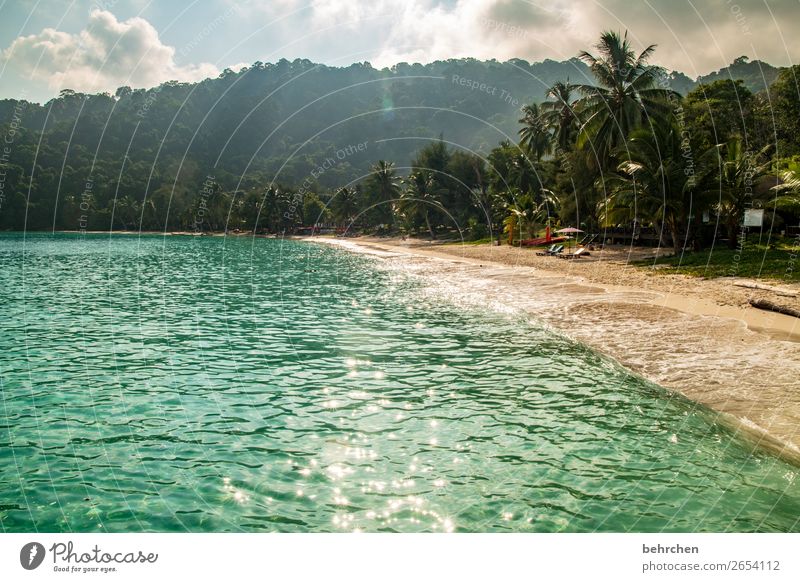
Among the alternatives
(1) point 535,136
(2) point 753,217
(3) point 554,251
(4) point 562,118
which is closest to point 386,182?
(1) point 535,136

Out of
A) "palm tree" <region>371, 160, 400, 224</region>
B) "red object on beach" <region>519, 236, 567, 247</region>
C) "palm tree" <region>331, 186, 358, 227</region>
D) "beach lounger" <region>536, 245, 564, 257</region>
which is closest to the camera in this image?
"beach lounger" <region>536, 245, 564, 257</region>

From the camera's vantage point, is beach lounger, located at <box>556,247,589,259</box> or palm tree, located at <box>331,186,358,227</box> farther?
palm tree, located at <box>331,186,358,227</box>

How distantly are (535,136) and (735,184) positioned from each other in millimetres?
45365

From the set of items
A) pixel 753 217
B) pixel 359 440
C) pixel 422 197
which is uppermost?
pixel 422 197

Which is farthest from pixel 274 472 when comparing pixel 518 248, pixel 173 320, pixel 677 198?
pixel 518 248

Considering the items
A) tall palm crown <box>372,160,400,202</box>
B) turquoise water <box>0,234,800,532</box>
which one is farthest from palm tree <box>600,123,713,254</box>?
tall palm crown <box>372,160,400,202</box>

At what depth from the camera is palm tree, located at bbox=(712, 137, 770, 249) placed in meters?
36.4

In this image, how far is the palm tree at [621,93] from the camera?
4803 cm

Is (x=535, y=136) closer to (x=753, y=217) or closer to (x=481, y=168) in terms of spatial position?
(x=481, y=168)

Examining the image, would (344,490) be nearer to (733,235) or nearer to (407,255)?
(733,235)

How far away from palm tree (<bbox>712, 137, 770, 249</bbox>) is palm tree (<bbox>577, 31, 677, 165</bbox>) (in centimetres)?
1041

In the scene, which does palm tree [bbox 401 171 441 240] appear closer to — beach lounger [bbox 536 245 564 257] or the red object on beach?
the red object on beach

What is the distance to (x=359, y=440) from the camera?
10.3 m

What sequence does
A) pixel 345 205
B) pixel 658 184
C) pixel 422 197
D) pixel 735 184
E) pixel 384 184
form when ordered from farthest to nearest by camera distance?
pixel 345 205, pixel 384 184, pixel 422 197, pixel 658 184, pixel 735 184
